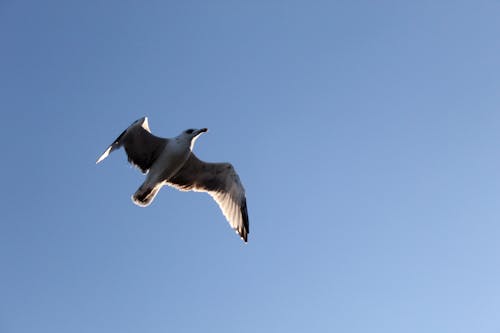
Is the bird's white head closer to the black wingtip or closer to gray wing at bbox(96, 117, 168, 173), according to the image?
gray wing at bbox(96, 117, 168, 173)

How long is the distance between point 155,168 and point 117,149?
0.73m

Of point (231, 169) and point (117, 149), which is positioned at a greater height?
point (231, 169)

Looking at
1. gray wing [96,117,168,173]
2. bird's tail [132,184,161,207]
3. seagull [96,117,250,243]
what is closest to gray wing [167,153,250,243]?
seagull [96,117,250,243]

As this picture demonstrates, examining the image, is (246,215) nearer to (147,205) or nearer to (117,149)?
(147,205)

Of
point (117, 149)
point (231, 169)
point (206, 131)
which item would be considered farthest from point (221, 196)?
point (117, 149)

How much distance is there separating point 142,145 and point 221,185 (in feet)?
5.33

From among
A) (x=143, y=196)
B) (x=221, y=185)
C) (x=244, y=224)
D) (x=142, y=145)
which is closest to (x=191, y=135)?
(x=142, y=145)

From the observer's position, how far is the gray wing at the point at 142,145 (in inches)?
370

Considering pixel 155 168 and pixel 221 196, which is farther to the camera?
pixel 221 196

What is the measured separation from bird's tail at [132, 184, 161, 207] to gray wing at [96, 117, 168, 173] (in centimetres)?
46

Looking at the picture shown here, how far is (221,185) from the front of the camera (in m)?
10.5

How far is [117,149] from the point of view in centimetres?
902

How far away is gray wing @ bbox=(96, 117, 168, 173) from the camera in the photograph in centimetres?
939

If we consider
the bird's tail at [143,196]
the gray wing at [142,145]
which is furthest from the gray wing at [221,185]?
the bird's tail at [143,196]
